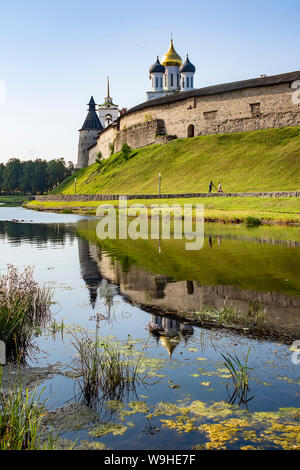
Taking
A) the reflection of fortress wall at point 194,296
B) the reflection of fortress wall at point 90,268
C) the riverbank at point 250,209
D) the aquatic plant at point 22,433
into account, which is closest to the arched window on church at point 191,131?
the riverbank at point 250,209

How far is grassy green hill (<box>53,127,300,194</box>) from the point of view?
149 feet

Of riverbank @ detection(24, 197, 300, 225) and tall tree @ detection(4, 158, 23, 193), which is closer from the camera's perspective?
riverbank @ detection(24, 197, 300, 225)

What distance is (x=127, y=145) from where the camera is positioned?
8088cm

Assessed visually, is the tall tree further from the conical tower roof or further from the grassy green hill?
the grassy green hill

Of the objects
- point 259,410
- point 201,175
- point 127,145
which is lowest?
point 259,410

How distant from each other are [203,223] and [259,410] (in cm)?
2650

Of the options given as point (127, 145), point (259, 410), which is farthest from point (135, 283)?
point (127, 145)

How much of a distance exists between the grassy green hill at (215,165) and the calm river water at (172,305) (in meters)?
23.0

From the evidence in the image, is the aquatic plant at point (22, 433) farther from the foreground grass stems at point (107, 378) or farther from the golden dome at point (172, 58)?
the golden dome at point (172, 58)

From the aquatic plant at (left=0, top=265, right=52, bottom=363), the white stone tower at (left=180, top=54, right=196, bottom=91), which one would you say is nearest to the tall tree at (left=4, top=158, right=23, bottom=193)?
the white stone tower at (left=180, top=54, right=196, bottom=91)

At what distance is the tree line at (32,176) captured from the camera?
13050cm

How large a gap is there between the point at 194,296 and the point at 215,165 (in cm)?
4459

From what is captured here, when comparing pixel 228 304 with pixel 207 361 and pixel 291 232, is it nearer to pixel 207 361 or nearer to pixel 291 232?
pixel 207 361

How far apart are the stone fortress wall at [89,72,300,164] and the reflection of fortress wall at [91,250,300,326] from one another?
166 feet
